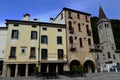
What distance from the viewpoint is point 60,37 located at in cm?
2861

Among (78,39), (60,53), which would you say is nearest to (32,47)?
(60,53)

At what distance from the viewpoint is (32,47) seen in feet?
85.3

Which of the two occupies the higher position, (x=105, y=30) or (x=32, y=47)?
(x=105, y=30)

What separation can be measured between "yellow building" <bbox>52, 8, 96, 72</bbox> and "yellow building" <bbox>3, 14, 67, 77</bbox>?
1.67 metres

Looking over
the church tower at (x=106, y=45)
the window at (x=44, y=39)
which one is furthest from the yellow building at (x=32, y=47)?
the church tower at (x=106, y=45)

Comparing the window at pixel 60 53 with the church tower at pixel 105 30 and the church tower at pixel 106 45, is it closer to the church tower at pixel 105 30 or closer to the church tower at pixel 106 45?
the church tower at pixel 106 45

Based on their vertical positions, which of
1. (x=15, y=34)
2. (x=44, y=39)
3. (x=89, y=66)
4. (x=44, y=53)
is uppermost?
(x=15, y=34)

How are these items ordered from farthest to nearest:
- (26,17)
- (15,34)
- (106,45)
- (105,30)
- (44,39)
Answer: (105,30) < (106,45) < (26,17) < (44,39) < (15,34)

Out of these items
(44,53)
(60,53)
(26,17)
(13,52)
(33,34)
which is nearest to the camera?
(13,52)

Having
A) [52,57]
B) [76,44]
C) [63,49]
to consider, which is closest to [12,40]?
[52,57]

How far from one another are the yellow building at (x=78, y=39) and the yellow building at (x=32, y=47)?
167 centimetres

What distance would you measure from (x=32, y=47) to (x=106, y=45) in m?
34.2

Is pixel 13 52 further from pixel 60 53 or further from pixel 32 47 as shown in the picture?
pixel 60 53

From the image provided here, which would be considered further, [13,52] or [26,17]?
[26,17]
